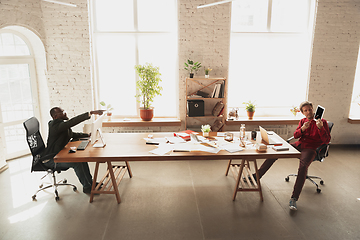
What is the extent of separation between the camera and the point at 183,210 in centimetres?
395

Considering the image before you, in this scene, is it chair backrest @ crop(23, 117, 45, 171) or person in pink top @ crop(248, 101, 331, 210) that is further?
person in pink top @ crop(248, 101, 331, 210)

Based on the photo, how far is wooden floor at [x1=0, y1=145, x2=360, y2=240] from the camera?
3.45m

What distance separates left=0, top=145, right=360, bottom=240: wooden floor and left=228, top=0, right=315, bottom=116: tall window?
7.00ft

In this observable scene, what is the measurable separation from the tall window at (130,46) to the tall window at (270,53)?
1441 millimetres

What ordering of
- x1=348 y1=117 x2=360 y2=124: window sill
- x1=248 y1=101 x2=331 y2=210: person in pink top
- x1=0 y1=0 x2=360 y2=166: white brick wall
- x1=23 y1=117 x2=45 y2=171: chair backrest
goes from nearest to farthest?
x1=23 y1=117 x2=45 y2=171: chair backrest → x1=248 y1=101 x2=331 y2=210: person in pink top → x1=0 y1=0 x2=360 y2=166: white brick wall → x1=348 y1=117 x2=360 y2=124: window sill

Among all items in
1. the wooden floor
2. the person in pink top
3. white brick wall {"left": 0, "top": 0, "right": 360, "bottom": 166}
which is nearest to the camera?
the wooden floor

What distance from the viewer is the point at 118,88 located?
6.47 m

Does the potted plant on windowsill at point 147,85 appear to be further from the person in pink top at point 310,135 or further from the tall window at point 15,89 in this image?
the person in pink top at point 310,135

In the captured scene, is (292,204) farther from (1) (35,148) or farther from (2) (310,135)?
(1) (35,148)

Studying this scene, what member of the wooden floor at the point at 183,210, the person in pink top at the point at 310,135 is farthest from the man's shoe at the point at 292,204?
the person in pink top at the point at 310,135

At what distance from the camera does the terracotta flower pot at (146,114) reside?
20.4ft

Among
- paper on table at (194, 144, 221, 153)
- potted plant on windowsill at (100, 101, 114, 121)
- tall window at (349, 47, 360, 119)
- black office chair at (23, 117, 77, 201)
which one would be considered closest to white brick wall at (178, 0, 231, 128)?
potted plant on windowsill at (100, 101, 114, 121)

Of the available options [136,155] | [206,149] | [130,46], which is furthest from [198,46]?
[136,155]

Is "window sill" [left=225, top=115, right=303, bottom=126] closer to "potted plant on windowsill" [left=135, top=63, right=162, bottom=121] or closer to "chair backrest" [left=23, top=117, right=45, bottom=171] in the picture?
"potted plant on windowsill" [left=135, top=63, right=162, bottom=121]
